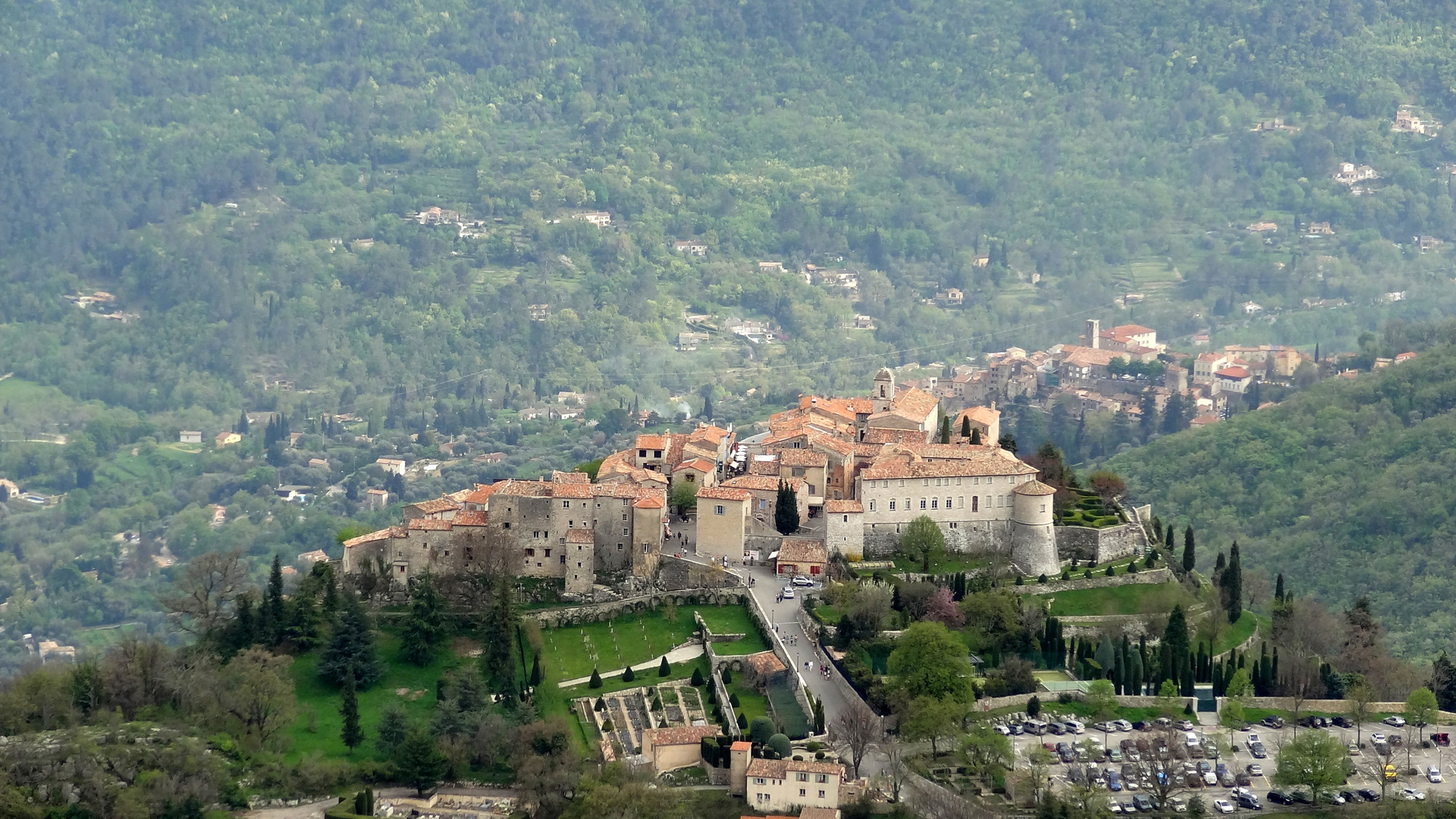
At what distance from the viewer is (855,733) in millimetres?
63781

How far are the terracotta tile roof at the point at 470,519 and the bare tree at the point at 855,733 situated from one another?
18.2m

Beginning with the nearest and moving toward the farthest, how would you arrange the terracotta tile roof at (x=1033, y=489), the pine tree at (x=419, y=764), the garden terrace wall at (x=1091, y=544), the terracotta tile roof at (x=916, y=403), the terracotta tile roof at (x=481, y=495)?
the pine tree at (x=419, y=764) → the terracotta tile roof at (x=1033, y=489) → the garden terrace wall at (x=1091, y=544) → the terracotta tile roof at (x=481, y=495) → the terracotta tile roof at (x=916, y=403)

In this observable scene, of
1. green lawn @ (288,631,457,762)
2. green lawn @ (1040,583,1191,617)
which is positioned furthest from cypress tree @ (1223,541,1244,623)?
green lawn @ (288,631,457,762)

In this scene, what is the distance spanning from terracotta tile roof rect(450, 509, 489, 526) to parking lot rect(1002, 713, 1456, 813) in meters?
22.0

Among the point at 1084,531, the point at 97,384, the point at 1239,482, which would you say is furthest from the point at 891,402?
the point at 97,384

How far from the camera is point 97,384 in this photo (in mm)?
189250

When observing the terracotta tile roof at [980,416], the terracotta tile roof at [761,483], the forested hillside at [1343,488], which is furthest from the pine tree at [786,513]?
the forested hillside at [1343,488]

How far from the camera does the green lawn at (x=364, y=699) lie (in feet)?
227

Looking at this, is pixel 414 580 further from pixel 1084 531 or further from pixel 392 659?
pixel 1084 531

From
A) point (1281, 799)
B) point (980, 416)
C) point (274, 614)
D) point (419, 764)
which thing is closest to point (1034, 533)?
point (980, 416)

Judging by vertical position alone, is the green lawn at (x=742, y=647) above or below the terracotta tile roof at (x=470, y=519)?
below

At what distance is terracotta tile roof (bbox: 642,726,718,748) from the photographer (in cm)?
6494

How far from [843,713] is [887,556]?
505 inches

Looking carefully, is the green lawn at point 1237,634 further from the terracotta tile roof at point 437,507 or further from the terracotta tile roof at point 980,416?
the terracotta tile roof at point 437,507
